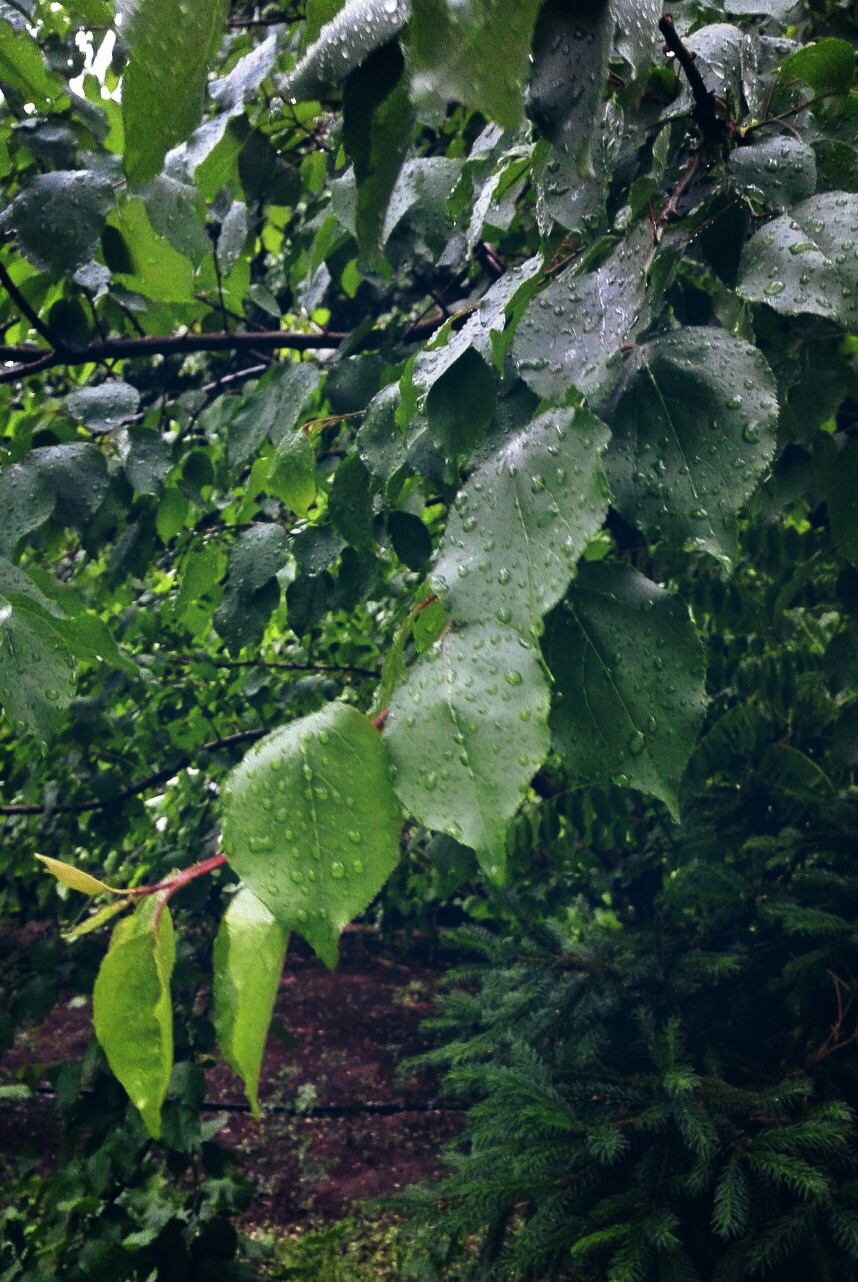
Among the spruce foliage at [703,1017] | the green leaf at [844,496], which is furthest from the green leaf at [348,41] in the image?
the spruce foliage at [703,1017]

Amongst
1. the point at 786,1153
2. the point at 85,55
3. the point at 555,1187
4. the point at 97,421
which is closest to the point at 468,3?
the point at 97,421

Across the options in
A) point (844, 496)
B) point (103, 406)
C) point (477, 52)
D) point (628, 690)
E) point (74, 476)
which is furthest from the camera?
point (103, 406)

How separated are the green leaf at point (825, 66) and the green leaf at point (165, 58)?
0.60 m

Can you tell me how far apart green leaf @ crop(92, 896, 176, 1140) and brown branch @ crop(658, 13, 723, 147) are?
2.32ft

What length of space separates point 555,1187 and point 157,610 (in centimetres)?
219

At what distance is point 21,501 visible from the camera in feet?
4.69

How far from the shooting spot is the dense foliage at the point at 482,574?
18.0 inches

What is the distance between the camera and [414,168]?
1.36 meters

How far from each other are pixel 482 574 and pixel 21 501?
1172mm

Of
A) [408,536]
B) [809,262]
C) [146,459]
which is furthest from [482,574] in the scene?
[146,459]

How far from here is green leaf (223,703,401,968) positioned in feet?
1.43

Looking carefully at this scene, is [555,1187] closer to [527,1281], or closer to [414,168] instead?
[527,1281]

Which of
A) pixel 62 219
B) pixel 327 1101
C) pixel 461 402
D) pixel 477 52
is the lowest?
pixel 327 1101

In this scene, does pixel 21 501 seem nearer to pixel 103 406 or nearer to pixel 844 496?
pixel 103 406
